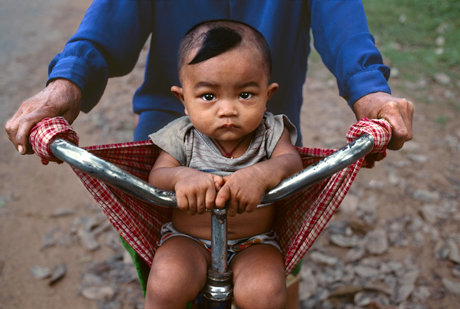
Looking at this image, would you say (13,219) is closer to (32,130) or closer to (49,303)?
(49,303)

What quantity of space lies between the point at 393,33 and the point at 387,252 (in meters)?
4.39

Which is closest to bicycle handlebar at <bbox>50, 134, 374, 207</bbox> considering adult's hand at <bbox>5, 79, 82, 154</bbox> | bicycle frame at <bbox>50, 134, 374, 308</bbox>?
bicycle frame at <bbox>50, 134, 374, 308</bbox>

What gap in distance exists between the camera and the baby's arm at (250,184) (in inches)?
46.0

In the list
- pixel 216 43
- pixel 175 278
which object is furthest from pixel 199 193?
pixel 216 43

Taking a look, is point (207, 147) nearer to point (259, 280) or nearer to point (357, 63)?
point (259, 280)

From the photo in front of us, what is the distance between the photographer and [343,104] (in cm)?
500

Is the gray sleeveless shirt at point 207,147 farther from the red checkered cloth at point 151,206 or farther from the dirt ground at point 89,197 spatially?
the dirt ground at point 89,197

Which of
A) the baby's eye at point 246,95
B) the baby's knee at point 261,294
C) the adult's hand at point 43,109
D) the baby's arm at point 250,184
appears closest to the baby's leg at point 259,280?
the baby's knee at point 261,294

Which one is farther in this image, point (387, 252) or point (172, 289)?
point (387, 252)

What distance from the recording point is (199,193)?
1.17m

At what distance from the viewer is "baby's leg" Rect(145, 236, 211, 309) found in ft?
4.25

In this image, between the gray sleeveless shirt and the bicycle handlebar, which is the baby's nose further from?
the bicycle handlebar

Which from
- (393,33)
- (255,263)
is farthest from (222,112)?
(393,33)

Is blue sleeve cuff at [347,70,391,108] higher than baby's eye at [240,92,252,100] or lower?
lower
